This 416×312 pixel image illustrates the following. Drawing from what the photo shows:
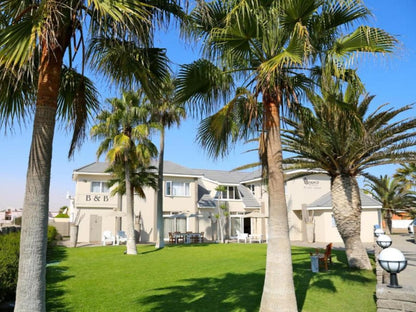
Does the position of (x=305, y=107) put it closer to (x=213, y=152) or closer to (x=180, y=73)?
(x=213, y=152)

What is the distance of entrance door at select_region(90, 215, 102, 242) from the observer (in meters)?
33.1

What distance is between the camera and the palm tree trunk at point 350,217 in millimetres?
13633

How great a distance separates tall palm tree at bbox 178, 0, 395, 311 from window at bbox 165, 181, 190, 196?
27.3m

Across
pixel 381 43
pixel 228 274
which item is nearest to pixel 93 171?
pixel 228 274

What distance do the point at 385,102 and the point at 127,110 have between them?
14.3m

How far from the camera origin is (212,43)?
8031 mm

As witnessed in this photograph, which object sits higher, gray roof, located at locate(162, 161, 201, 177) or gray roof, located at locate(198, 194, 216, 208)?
Answer: gray roof, located at locate(162, 161, 201, 177)

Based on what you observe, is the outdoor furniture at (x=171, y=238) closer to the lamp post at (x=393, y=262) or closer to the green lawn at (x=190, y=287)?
the green lawn at (x=190, y=287)

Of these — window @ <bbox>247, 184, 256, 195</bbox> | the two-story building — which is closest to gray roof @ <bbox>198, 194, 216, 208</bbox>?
the two-story building

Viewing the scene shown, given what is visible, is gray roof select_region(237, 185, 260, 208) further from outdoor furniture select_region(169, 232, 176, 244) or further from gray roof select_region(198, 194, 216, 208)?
outdoor furniture select_region(169, 232, 176, 244)

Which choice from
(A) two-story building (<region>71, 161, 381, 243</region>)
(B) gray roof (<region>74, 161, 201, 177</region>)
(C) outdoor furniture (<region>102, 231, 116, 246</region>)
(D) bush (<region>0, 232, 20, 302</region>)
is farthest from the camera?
(B) gray roof (<region>74, 161, 201, 177</region>)

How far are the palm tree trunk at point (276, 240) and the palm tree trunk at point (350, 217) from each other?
7.03m

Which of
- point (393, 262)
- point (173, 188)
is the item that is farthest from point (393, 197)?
point (393, 262)

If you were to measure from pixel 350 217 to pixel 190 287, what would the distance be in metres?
6.59
